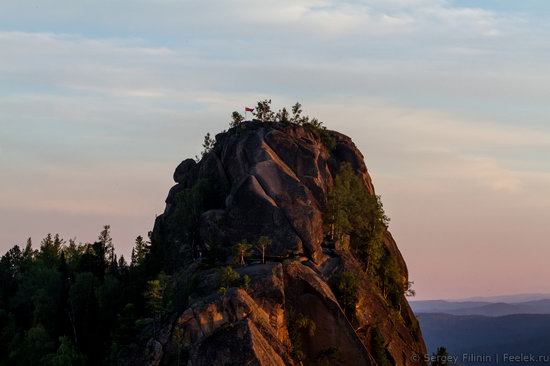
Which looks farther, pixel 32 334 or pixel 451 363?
pixel 451 363

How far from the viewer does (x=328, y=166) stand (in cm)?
16125

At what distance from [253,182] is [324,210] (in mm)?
14427

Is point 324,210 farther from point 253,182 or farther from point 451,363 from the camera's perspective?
point 451,363

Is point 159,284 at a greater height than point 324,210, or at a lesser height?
Answer: lesser

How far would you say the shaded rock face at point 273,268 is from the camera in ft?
373

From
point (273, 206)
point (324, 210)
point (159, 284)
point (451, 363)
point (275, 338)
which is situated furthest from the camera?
point (451, 363)

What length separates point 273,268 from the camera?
124312mm

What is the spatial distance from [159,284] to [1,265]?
8788 cm

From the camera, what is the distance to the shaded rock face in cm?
11381

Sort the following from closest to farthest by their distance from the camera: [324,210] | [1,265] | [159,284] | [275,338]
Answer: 1. [275,338]
2. [159,284]
3. [324,210]
4. [1,265]

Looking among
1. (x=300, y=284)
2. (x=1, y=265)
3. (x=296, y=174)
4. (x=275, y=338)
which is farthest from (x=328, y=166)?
(x=1, y=265)

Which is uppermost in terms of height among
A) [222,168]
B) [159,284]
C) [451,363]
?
[222,168]

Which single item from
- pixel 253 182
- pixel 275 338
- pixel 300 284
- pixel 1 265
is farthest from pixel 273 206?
pixel 1 265

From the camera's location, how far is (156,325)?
120938 millimetres
